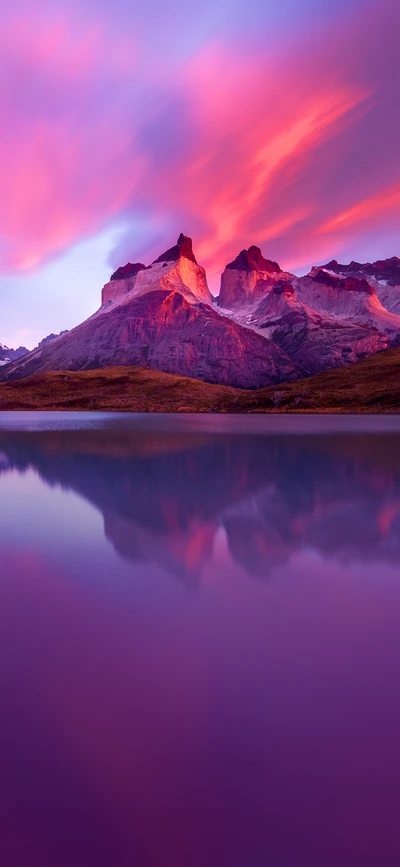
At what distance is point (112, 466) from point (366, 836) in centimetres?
3922

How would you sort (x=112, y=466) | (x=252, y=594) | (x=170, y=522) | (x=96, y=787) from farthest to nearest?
(x=112, y=466) < (x=170, y=522) < (x=252, y=594) < (x=96, y=787)

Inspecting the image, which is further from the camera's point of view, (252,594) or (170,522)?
(170,522)

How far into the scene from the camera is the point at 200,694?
929 cm

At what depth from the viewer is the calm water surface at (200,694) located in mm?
6301

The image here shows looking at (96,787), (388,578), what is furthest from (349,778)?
(388,578)

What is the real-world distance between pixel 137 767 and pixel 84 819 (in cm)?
111

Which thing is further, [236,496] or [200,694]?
[236,496]

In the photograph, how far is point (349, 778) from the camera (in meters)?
7.13

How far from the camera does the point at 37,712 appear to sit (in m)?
8.77

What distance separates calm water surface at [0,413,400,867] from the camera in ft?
20.7

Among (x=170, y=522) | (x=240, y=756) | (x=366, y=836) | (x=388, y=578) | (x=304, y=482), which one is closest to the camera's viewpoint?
(x=366, y=836)

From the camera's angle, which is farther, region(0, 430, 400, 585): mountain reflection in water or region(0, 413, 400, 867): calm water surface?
region(0, 430, 400, 585): mountain reflection in water

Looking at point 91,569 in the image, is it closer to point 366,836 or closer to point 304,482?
point 366,836

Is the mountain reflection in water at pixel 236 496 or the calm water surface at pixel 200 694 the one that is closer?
the calm water surface at pixel 200 694
